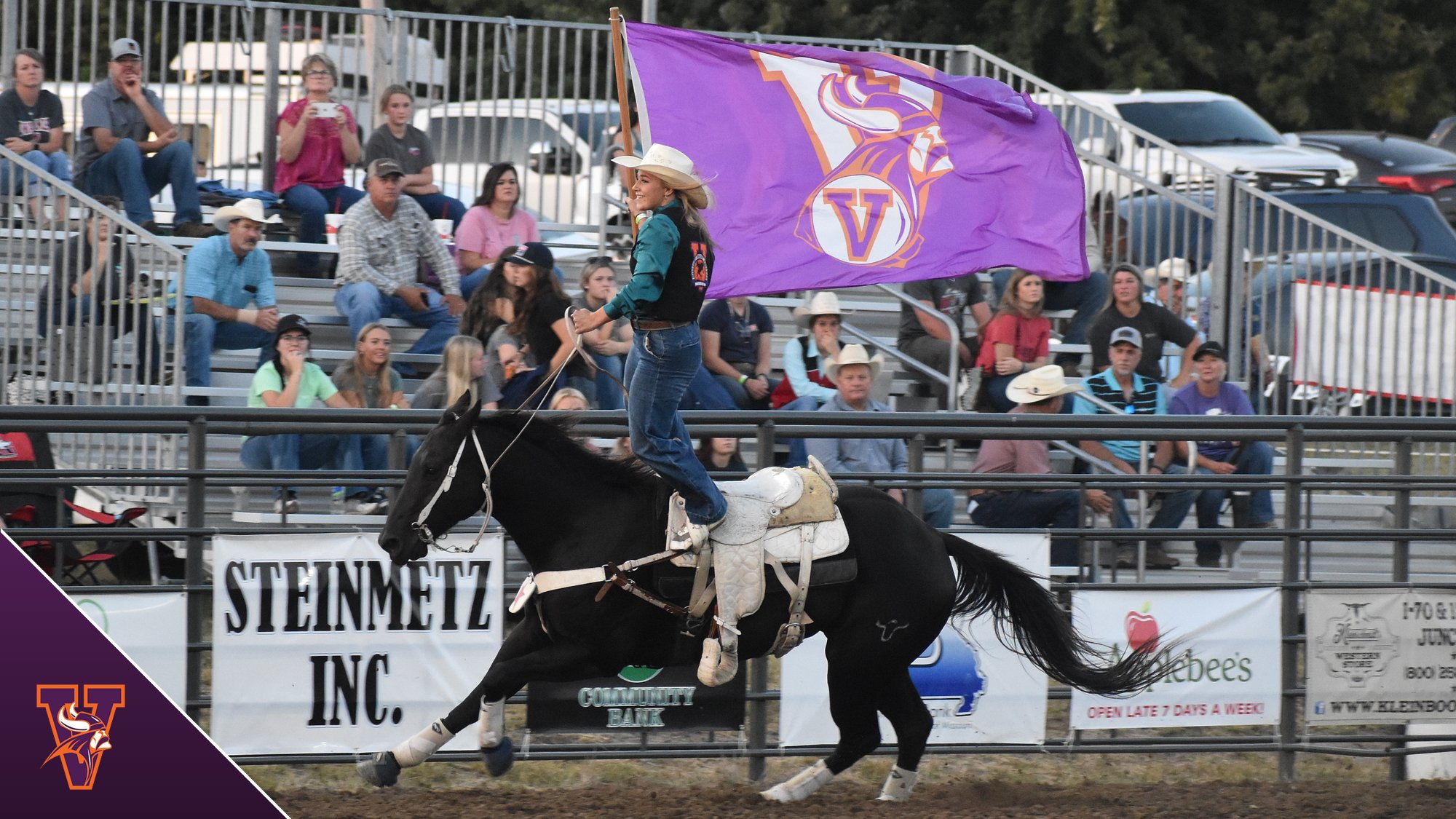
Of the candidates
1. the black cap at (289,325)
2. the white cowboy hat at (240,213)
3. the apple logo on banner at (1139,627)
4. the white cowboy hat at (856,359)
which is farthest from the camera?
the white cowboy hat at (240,213)

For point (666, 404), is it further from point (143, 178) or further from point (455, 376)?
point (143, 178)

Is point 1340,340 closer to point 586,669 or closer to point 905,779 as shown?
point 905,779

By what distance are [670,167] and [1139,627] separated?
10.6 ft

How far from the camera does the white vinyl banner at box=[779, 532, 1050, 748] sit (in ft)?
24.7

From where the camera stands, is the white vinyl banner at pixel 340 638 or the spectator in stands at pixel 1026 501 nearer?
the white vinyl banner at pixel 340 638

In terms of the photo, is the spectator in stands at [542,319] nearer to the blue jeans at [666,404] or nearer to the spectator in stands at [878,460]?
the spectator in stands at [878,460]

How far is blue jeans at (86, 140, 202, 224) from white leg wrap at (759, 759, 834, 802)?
5985 mm

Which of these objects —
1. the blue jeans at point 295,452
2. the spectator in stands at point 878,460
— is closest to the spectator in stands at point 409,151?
the blue jeans at point 295,452

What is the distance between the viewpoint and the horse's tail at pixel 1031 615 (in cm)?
701

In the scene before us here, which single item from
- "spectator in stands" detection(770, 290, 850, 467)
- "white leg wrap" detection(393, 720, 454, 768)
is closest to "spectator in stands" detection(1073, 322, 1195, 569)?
"spectator in stands" detection(770, 290, 850, 467)

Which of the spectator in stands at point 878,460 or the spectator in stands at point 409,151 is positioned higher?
the spectator in stands at point 409,151

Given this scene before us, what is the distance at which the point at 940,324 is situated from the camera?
35.8 feet

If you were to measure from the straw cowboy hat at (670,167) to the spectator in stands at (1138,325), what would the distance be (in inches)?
200

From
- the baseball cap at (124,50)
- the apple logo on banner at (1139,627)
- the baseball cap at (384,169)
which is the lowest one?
the apple logo on banner at (1139,627)
